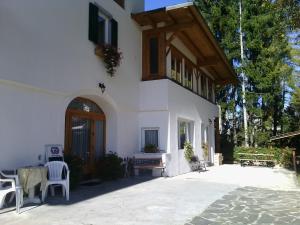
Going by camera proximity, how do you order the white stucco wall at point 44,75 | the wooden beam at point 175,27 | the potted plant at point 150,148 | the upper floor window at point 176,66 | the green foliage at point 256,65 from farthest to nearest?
the green foliage at point 256,65
the upper floor window at point 176,66
the wooden beam at point 175,27
the potted plant at point 150,148
the white stucco wall at point 44,75

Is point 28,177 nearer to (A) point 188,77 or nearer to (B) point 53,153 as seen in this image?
(B) point 53,153

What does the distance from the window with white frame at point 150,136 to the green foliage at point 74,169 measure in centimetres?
475

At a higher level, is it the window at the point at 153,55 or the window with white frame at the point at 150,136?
the window at the point at 153,55

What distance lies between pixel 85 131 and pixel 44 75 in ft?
9.19

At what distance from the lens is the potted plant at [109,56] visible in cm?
1075

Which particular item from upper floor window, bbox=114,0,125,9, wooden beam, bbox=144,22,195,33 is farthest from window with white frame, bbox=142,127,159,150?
upper floor window, bbox=114,0,125,9

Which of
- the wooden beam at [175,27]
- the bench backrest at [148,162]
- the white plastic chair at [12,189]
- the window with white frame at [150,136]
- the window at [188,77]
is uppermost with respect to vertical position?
the wooden beam at [175,27]

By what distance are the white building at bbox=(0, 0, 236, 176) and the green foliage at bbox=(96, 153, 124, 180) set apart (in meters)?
0.46

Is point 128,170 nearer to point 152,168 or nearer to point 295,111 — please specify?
point 152,168

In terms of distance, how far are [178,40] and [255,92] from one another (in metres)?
11.8

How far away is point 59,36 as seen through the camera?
9.05 meters

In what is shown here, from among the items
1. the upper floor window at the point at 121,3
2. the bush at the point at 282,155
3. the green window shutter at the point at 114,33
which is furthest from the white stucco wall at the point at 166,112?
the bush at the point at 282,155

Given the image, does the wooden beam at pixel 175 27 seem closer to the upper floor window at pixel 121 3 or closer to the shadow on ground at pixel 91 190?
the upper floor window at pixel 121 3

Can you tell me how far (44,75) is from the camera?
8.42m
